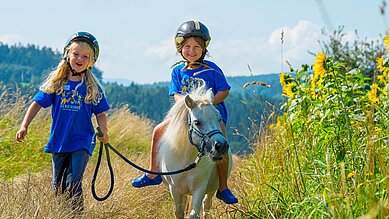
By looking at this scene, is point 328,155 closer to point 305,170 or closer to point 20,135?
point 305,170

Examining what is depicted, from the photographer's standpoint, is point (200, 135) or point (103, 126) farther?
point (103, 126)

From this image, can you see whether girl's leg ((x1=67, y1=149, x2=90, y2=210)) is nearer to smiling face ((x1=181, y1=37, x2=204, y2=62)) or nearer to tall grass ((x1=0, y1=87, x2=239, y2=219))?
tall grass ((x1=0, y1=87, x2=239, y2=219))

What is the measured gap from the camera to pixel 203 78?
22.0ft

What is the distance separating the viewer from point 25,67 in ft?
490

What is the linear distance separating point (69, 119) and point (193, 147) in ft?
3.95

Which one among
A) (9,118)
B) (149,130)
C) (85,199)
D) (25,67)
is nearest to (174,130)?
(85,199)

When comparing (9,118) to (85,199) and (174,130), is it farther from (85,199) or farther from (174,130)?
(174,130)

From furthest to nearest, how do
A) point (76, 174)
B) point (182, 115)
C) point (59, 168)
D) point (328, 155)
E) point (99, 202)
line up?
point (99, 202), point (59, 168), point (76, 174), point (182, 115), point (328, 155)

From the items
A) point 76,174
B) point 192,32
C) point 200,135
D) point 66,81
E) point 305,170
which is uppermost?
point 192,32

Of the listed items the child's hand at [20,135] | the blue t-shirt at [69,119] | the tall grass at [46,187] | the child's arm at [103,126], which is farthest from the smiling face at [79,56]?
the tall grass at [46,187]

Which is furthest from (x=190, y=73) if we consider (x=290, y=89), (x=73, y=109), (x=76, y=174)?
(x=290, y=89)

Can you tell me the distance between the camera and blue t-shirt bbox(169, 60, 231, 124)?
6.70m

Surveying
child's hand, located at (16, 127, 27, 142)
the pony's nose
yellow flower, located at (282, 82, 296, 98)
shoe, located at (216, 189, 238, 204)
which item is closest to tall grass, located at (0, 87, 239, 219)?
shoe, located at (216, 189, 238, 204)

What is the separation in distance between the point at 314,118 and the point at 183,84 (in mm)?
1271
